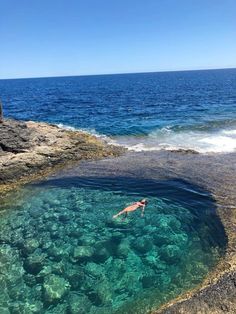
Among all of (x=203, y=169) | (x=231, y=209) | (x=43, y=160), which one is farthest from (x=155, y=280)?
(x=43, y=160)

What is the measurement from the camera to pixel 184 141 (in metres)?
33.6

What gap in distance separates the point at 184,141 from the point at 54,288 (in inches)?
918

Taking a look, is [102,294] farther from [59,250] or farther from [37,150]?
[37,150]

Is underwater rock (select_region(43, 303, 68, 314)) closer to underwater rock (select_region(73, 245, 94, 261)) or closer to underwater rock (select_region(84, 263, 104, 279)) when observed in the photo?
underwater rock (select_region(84, 263, 104, 279))

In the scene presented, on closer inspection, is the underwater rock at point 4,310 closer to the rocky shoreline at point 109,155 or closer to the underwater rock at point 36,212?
the rocky shoreline at point 109,155

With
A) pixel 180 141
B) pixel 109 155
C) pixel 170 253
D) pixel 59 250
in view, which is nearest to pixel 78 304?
pixel 59 250

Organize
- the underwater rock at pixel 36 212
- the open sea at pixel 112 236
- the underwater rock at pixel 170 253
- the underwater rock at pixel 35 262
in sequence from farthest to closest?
the underwater rock at pixel 36 212, the underwater rock at pixel 170 253, the underwater rock at pixel 35 262, the open sea at pixel 112 236

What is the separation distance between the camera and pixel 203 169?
23953 millimetres

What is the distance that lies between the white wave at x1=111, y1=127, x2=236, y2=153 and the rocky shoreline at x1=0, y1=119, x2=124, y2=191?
10.4 ft

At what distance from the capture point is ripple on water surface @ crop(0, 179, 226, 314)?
41.2 feet

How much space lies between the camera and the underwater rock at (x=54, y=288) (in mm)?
12578

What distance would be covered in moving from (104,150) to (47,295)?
17.6 m

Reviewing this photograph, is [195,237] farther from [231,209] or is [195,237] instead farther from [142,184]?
[142,184]

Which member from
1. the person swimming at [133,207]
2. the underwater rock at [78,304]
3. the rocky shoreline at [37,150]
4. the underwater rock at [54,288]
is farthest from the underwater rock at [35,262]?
the rocky shoreline at [37,150]
